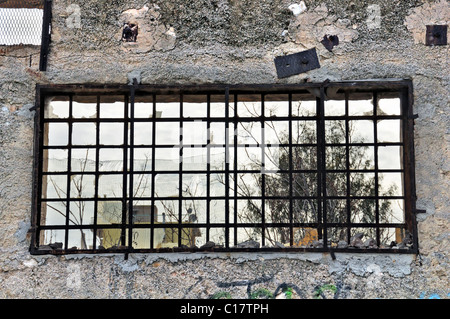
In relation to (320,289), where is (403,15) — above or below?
above

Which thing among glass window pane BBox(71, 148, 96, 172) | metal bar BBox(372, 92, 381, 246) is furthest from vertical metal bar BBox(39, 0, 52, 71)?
metal bar BBox(372, 92, 381, 246)

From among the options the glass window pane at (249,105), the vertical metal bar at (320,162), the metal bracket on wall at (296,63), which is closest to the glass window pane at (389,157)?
the vertical metal bar at (320,162)

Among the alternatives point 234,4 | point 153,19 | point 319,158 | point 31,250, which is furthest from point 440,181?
point 31,250

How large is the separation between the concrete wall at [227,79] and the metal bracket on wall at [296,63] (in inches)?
1.5

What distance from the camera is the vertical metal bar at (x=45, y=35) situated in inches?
142

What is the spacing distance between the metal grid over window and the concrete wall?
0.26ft

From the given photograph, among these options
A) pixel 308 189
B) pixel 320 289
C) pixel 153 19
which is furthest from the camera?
pixel 308 189

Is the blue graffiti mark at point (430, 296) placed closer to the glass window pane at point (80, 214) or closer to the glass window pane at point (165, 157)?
the glass window pane at point (165, 157)

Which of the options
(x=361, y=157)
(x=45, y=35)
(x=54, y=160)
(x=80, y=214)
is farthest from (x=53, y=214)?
(x=361, y=157)

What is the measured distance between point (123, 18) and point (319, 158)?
1.72m

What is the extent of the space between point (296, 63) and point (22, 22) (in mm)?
1989

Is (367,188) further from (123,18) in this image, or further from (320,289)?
(123,18)

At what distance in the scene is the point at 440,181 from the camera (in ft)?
11.4

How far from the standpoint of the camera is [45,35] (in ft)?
11.9
